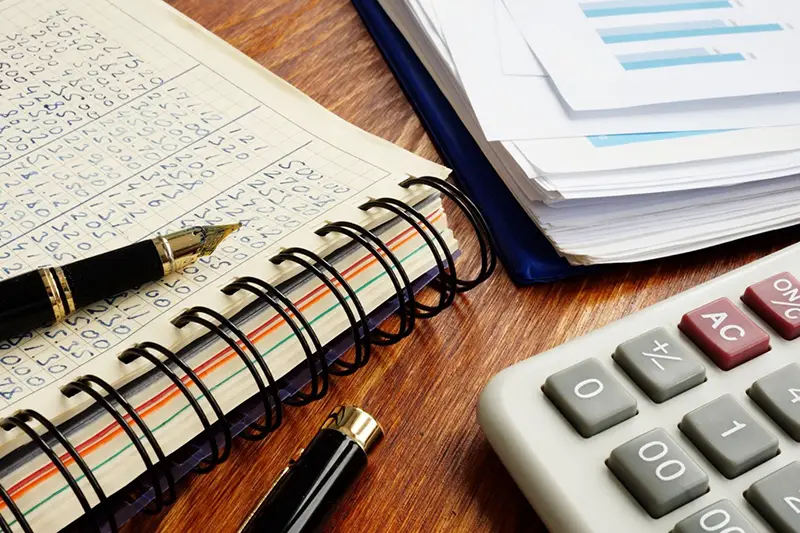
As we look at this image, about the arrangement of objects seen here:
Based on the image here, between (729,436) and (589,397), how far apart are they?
61mm

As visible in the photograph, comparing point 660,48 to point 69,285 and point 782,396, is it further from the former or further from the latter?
point 69,285

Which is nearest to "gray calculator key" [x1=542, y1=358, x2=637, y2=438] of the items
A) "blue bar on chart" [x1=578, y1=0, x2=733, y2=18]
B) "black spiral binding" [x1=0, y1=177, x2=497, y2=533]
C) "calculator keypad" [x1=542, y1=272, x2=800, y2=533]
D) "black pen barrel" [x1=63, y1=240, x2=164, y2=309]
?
"calculator keypad" [x1=542, y1=272, x2=800, y2=533]

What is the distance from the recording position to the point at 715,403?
375mm

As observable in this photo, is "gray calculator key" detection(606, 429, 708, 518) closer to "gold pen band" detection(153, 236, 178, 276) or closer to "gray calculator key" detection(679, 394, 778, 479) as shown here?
"gray calculator key" detection(679, 394, 778, 479)

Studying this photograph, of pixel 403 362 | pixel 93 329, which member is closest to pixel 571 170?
pixel 403 362

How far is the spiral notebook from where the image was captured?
38cm

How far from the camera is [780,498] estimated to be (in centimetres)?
34

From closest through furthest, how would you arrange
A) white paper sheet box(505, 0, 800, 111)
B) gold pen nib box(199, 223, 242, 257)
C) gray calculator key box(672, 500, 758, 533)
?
gray calculator key box(672, 500, 758, 533)
gold pen nib box(199, 223, 242, 257)
white paper sheet box(505, 0, 800, 111)

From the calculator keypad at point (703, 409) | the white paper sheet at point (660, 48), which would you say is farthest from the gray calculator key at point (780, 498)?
the white paper sheet at point (660, 48)

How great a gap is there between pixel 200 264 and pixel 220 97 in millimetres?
163

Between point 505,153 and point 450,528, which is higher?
point 505,153

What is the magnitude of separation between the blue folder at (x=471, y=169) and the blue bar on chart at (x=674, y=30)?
0.13 m

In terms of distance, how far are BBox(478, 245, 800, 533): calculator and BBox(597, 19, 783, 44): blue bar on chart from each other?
9.5 inches

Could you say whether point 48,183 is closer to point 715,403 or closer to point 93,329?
point 93,329
